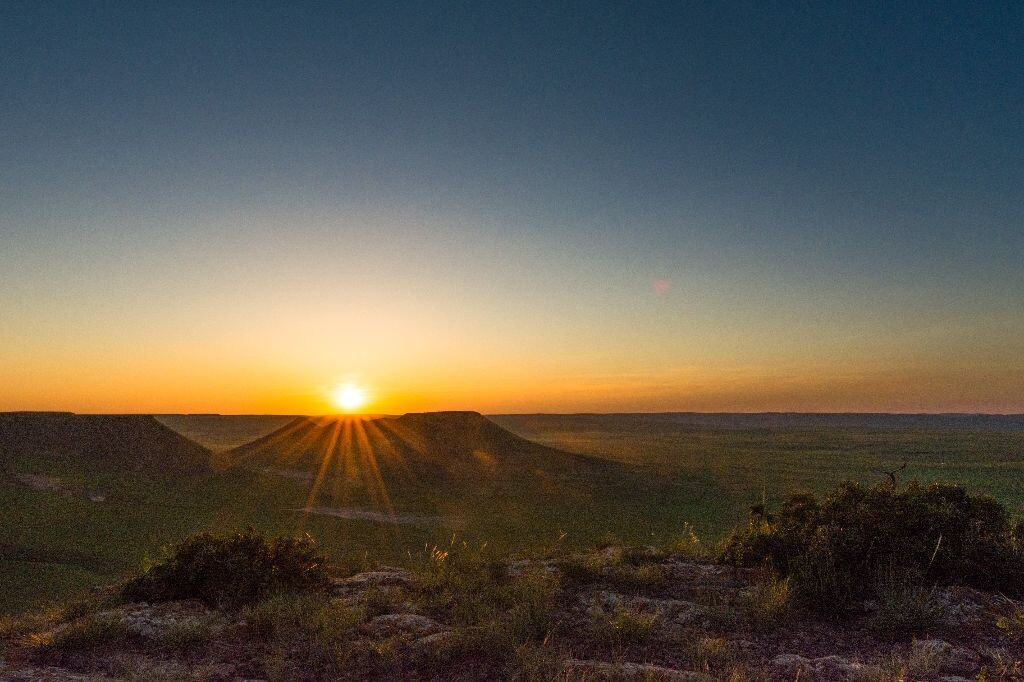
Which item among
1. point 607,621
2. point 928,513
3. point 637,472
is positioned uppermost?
point 928,513

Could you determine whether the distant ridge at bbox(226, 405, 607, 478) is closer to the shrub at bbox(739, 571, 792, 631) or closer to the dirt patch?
the dirt patch

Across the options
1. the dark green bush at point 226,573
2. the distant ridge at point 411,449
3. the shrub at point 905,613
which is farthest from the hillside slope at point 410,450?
the shrub at point 905,613

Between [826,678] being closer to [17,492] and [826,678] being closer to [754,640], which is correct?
[754,640]

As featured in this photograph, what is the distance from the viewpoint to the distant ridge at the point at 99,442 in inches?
1120

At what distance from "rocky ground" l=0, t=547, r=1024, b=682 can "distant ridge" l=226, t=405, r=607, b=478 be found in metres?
33.4

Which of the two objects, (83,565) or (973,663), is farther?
(83,565)

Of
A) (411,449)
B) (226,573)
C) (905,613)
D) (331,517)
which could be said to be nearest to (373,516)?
(331,517)

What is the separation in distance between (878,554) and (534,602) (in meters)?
4.49

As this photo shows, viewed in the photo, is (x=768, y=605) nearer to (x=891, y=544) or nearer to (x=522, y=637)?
(x=891, y=544)

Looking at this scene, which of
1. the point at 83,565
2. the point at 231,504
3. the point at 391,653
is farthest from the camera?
the point at 231,504

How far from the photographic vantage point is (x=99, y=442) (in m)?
31.5

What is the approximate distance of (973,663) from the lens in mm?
6004

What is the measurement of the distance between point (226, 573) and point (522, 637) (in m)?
4.40

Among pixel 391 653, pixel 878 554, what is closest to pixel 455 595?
pixel 391 653
